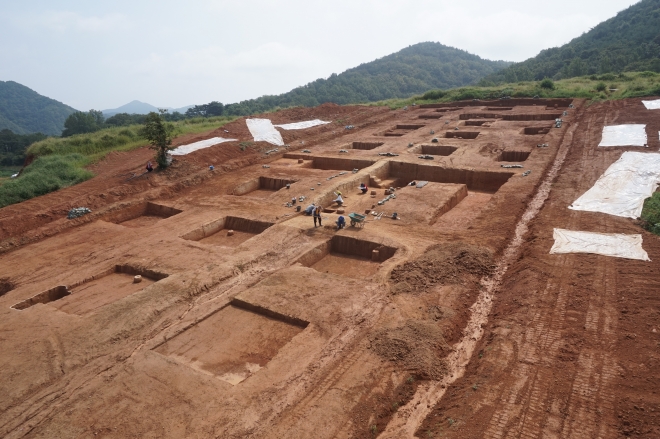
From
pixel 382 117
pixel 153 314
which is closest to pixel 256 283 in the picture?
pixel 153 314

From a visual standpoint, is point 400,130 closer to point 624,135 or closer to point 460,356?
point 624,135

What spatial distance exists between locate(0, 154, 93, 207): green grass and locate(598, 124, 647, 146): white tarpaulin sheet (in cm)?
2748

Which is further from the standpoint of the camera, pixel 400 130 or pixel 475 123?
pixel 400 130

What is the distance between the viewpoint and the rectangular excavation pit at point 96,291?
34.5 feet

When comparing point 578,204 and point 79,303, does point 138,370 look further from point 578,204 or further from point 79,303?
point 578,204

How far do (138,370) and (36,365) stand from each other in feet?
7.25

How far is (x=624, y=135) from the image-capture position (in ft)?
67.9

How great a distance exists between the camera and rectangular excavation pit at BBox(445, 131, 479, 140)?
26.1m

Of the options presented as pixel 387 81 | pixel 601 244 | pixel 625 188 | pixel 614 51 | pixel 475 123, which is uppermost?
pixel 614 51

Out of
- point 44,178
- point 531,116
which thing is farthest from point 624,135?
point 44,178

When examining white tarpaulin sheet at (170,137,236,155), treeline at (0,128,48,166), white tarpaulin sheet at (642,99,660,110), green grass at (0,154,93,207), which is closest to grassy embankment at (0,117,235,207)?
green grass at (0,154,93,207)

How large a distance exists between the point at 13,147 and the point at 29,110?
64613mm

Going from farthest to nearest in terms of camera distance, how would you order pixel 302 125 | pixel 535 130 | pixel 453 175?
pixel 302 125 → pixel 535 130 → pixel 453 175

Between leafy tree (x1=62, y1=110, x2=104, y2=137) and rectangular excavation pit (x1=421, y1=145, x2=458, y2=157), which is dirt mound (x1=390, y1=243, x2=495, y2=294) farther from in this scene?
leafy tree (x1=62, y1=110, x2=104, y2=137)
